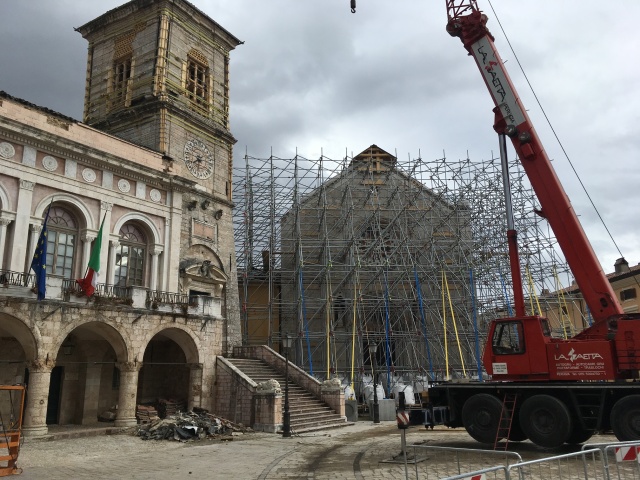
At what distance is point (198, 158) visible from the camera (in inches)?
969

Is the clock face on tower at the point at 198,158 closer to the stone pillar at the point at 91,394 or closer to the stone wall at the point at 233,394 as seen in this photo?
the stone wall at the point at 233,394

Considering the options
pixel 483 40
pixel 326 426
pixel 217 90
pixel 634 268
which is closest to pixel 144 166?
pixel 217 90

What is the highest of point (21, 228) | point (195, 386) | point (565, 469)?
point (21, 228)

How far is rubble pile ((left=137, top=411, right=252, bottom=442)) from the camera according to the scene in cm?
1589

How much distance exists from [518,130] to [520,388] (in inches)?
238

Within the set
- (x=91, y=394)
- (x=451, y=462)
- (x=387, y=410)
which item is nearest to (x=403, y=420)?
(x=451, y=462)

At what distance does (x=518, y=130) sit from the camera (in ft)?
43.3

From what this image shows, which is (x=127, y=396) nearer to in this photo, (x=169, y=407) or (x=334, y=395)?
(x=169, y=407)

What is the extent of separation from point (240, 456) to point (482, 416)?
5709 millimetres

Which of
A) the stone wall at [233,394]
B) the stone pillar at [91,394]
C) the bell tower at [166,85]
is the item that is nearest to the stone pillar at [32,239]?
the stone pillar at [91,394]

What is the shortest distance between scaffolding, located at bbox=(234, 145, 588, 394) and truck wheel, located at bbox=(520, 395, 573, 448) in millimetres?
14455

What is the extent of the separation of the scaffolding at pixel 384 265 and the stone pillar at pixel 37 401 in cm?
1279

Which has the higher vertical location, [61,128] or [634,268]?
[61,128]

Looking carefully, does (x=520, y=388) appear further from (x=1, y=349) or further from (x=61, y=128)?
(x=61, y=128)
